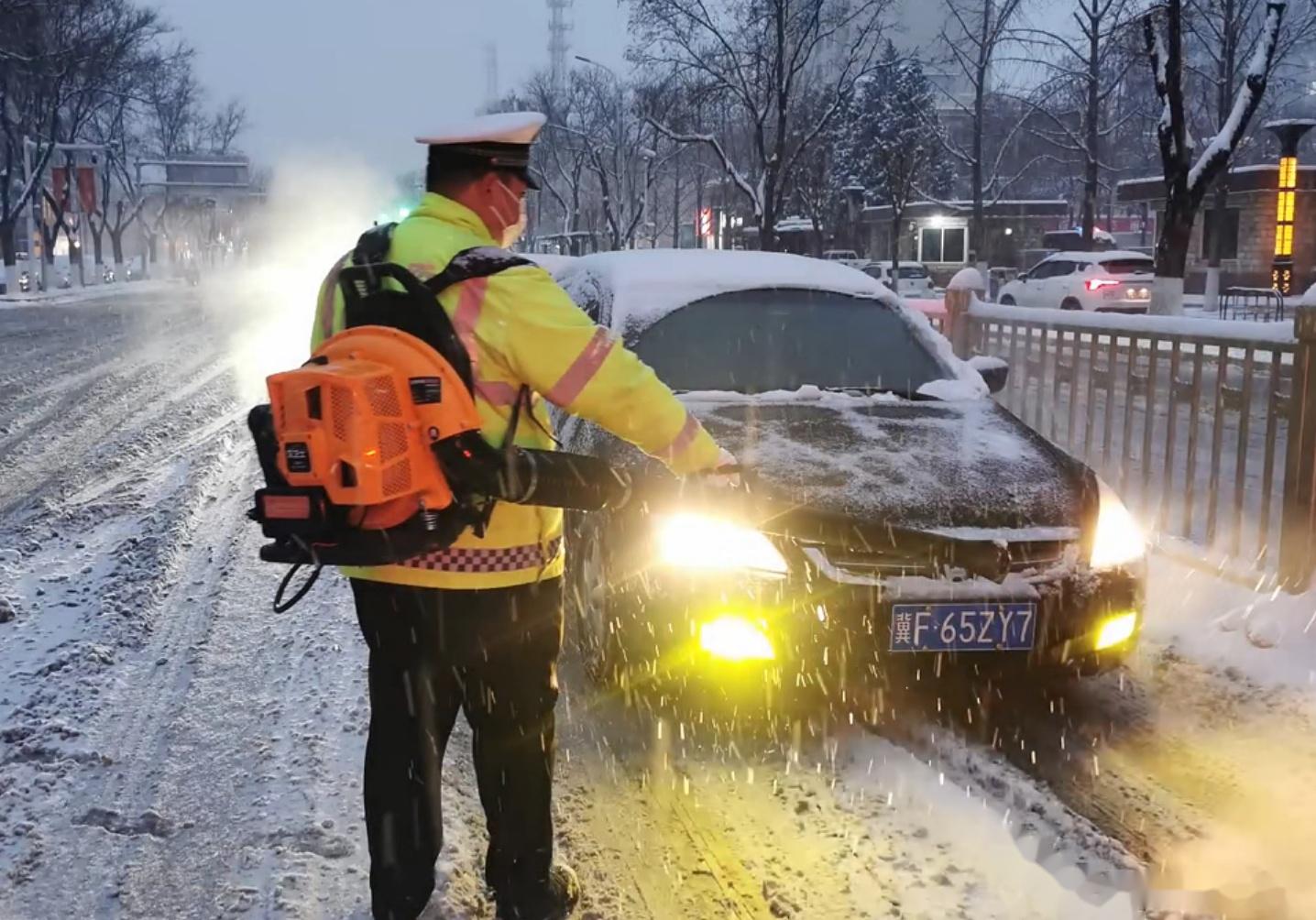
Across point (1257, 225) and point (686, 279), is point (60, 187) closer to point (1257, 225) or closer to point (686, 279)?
point (1257, 225)

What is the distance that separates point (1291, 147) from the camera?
2338 cm

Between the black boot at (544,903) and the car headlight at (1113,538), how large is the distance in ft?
6.48

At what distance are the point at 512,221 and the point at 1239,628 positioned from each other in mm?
3810

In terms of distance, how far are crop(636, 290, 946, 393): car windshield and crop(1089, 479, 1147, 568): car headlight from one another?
1.32m

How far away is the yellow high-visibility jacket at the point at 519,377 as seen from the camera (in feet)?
7.73

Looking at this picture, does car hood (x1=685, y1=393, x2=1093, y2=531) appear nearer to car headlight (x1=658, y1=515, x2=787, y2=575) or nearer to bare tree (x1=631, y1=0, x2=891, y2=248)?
car headlight (x1=658, y1=515, x2=787, y2=575)

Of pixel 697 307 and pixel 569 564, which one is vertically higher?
pixel 697 307

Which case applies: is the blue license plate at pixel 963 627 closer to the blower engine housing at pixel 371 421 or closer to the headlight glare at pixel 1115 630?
the headlight glare at pixel 1115 630

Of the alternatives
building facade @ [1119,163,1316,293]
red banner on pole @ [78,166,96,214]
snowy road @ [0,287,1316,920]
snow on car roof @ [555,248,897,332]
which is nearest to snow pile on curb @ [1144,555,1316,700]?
snowy road @ [0,287,1316,920]

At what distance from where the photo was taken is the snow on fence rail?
5.22m

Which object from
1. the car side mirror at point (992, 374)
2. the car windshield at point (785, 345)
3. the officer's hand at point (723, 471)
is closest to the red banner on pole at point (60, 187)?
the car windshield at point (785, 345)

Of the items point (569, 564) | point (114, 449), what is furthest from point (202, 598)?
point (114, 449)

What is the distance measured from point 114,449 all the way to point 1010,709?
763 centimetres

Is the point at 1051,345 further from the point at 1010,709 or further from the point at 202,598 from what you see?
the point at 202,598
